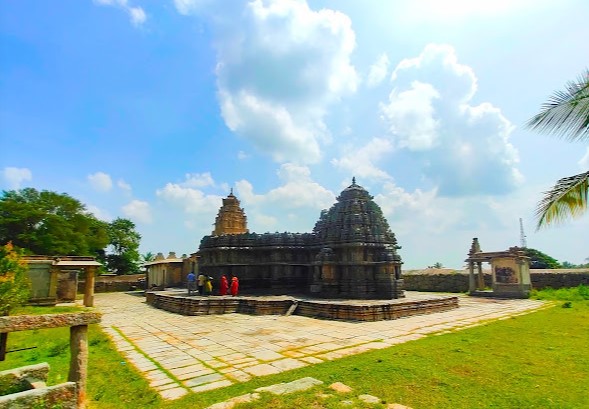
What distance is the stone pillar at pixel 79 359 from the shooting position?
448 cm

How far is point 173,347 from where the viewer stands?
327 inches

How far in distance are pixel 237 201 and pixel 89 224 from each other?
47.5ft

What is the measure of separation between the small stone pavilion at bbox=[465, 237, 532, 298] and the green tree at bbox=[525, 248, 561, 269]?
22313mm

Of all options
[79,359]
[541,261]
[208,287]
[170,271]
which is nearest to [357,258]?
[208,287]

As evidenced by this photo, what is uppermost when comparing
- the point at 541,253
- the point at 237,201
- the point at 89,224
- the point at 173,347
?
the point at 237,201

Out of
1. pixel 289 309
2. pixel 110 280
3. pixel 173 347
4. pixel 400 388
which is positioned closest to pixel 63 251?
pixel 110 280

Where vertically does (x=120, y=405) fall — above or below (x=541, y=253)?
below

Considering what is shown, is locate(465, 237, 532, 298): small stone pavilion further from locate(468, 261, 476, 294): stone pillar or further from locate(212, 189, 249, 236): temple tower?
locate(212, 189, 249, 236): temple tower

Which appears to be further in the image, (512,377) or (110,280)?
(110,280)

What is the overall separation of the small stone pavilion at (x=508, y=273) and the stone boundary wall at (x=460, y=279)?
244cm

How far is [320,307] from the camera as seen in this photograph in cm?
1290

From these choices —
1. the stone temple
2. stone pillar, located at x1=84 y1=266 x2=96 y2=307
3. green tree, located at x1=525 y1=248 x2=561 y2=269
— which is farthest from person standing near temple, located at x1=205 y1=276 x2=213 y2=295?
green tree, located at x1=525 y1=248 x2=561 y2=269

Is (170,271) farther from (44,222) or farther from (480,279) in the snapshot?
(480,279)

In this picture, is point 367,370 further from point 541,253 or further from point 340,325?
point 541,253
